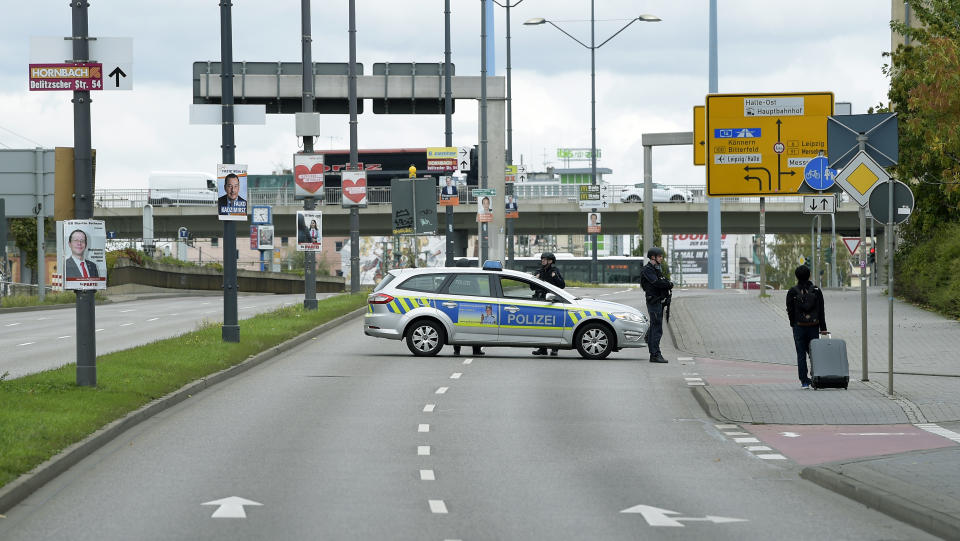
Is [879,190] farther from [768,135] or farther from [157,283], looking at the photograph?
[157,283]

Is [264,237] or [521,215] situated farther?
[521,215]

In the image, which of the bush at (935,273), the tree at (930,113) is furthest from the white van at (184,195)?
the bush at (935,273)

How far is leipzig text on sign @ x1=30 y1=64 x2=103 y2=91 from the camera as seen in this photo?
586 inches

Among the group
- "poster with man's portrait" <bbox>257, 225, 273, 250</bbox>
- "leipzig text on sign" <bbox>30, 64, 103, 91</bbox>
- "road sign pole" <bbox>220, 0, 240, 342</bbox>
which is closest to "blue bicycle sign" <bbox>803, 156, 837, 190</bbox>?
"road sign pole" <bbox>220, 0, 240, 342</bbox>

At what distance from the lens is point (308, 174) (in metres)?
33.2

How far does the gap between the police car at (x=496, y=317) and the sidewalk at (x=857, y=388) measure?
5.82 ft

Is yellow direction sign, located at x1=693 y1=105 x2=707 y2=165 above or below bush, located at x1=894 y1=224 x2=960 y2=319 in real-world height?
above

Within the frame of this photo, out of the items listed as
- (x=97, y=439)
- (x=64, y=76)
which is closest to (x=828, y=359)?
(x=97, y=439)

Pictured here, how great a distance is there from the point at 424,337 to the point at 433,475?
12.9 m

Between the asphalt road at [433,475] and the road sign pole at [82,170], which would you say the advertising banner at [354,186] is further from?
the road sign pole at [82,170]

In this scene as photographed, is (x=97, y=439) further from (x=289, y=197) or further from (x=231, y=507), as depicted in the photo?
(x=289, y=197)

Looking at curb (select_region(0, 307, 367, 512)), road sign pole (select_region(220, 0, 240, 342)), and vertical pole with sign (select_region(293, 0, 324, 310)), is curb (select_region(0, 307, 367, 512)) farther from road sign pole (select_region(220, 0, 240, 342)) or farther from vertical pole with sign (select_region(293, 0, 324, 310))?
vertical pole with sign (select_region(293, 0, 324, 310))

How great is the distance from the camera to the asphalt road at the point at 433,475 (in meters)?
8.80

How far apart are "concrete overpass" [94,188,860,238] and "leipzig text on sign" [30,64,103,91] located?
5430 centimetres
